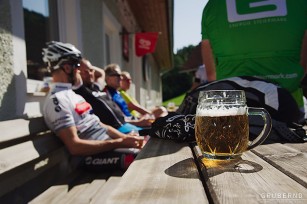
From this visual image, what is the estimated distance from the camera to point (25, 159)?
5.97 ft

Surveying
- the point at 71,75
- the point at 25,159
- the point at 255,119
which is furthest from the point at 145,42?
the point at 255,119

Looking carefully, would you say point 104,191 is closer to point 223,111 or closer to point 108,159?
point 108,159

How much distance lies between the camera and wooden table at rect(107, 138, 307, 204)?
22.8 inches

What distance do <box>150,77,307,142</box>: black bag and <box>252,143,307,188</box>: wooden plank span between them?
8 cm

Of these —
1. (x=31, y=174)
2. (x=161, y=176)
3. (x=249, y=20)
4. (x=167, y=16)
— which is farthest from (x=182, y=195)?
(x=167, y=16)

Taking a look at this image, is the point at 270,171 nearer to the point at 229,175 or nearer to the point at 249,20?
the point at 229,175

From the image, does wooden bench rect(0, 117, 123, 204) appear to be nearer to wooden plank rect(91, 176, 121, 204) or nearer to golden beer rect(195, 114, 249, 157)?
wooden plank rect(91, 176, 121, 204)

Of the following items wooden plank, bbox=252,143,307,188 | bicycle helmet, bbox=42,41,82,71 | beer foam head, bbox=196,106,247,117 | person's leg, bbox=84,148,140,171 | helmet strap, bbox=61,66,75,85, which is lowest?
person's leg, bbox=84,148,140,171

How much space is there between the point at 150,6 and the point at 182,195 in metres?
7.57

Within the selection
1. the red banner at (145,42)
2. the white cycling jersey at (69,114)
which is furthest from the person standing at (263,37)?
the red banner at (145,42)

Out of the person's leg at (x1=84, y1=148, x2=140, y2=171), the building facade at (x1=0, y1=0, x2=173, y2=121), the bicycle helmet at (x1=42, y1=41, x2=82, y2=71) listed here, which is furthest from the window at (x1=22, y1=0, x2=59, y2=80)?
the person's leg at (x1=84, y1=148, x2=140, y2=171)

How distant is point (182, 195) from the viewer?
59cm

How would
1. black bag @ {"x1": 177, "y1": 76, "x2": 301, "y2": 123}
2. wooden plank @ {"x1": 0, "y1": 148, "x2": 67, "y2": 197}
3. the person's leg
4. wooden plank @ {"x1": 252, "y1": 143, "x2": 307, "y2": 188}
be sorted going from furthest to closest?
1. the person's leg
2. wooden plank @ {"x1": 0, "y1": 148, "x2": 67, "y2": 197}
3. black bag @ {"x1": 177, "y1": 76, "x2": 301, "y2": 123}
4. wooden plank @ {"x1": 252, "y1": 143, "x2": 307, "y2": 188}

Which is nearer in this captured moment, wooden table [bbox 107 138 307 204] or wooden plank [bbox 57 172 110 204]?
wooden table [bbox 107 138 307 204]
